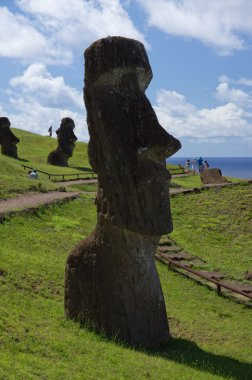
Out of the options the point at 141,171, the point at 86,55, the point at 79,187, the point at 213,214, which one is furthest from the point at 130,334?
the point at 79,187

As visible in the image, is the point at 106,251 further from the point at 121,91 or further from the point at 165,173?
the point at 121,91

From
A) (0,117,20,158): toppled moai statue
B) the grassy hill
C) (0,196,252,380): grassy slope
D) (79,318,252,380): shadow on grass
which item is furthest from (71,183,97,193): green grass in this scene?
(79,318,252,380): shadow on grass

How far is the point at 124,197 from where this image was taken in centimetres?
971

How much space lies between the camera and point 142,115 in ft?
32.0

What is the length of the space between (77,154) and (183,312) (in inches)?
1597

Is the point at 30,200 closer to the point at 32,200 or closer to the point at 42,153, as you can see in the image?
the point at 32,200

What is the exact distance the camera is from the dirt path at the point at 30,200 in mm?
19719

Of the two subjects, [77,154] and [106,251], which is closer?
[106,251]

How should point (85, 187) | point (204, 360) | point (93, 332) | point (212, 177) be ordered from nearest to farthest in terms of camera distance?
point (204, 360)
point (93, 332)
point (85, 187)
point (212, 177)

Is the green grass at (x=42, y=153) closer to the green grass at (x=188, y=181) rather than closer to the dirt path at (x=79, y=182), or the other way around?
the dirt path at (x=79, y=182)

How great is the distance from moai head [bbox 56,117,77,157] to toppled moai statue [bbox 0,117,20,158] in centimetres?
346

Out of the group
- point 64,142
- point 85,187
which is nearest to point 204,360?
point 85,187

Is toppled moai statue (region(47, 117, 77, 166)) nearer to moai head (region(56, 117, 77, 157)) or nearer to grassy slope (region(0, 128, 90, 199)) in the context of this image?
moai head (region(56, 117, 77, 157))

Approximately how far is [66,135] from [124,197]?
34145 mm
